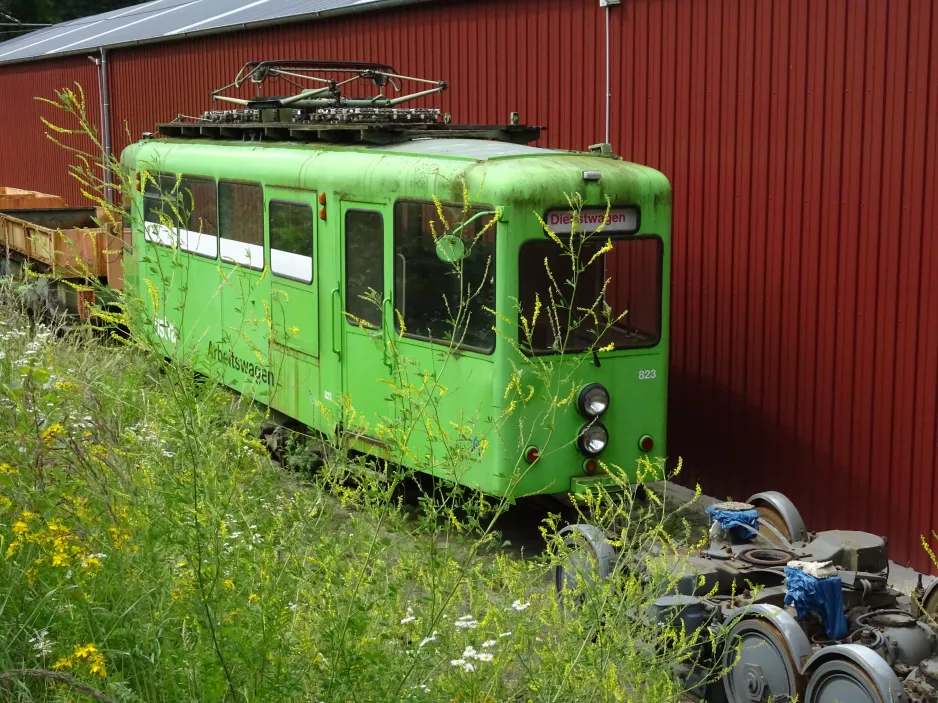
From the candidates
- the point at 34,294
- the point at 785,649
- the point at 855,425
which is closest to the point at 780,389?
→ the point at 855,425

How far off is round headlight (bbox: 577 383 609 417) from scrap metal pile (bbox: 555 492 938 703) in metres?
1.41

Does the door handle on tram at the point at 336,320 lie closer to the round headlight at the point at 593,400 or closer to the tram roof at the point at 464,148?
the tram roof at the point at 464,148

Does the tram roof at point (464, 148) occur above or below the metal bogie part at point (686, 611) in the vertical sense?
above

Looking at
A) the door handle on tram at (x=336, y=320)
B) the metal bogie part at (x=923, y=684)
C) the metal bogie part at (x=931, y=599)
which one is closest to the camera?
the metal bogie part at (x=923, y=684)

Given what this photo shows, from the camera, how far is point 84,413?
242 inches

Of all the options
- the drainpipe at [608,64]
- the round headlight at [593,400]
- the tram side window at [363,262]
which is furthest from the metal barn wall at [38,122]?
the round headlight at [593,400]

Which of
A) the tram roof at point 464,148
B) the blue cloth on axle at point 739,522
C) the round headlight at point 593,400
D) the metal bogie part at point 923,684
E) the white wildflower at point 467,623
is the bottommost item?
the metal bogie part at point 923,684

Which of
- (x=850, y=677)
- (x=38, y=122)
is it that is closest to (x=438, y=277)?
(x=850, y=677)

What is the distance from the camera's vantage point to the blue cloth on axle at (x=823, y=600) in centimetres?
576

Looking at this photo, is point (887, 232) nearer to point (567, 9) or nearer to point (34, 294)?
point (567, 9)

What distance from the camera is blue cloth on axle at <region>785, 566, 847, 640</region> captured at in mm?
5758

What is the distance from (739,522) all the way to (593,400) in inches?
62.2

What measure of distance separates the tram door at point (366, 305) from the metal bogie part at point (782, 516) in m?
2.67

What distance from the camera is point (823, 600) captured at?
5.76 metres
